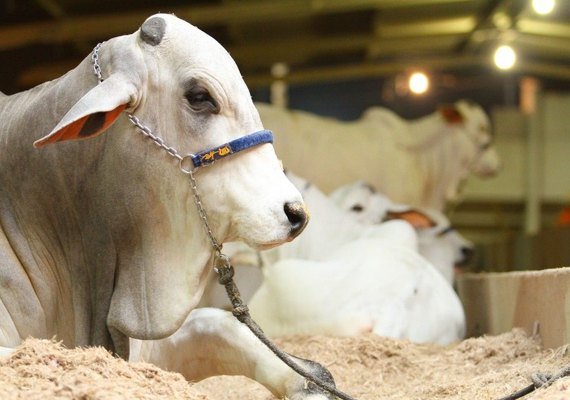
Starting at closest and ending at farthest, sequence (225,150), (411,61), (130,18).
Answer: (225,150) < (130,18) < (411,61)

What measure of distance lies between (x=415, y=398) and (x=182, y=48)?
3.57ft

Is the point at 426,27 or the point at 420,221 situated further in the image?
the point at 426,27

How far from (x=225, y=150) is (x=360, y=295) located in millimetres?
1707

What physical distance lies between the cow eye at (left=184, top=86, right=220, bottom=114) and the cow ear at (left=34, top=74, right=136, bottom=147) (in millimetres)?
147

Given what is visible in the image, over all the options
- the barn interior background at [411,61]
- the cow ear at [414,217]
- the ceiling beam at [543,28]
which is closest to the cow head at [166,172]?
the cow ear at [414,217]

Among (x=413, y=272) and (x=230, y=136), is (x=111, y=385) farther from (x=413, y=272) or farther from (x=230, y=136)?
(x=413, y=272)

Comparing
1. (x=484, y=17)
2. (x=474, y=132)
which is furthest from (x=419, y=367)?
(x=474, y=132)

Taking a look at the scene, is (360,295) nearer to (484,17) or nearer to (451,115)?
(484,17)

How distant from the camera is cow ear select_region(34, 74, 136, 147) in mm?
2408

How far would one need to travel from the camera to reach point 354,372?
127 inches

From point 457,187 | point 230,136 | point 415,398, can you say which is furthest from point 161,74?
point 457,187

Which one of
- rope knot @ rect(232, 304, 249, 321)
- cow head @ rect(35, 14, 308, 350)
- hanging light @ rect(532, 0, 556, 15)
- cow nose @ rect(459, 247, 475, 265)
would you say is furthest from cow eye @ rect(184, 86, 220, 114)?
hanging light @ rect(532, 0, 556, 15)

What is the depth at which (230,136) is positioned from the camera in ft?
8.54

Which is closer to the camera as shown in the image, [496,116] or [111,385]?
[111,385]
